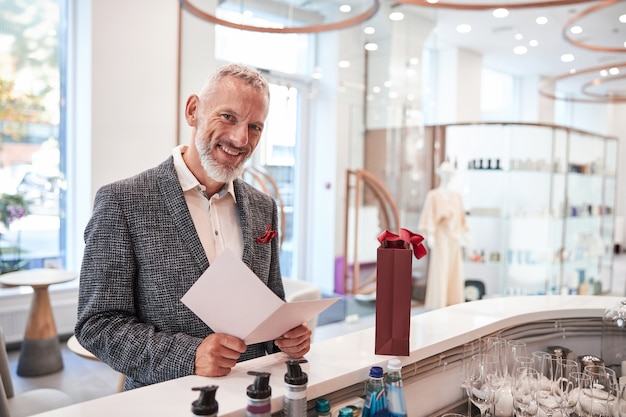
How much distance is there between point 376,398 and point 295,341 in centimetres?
27

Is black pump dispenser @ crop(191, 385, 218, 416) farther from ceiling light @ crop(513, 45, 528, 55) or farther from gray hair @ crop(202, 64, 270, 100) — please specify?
ceiling light @ crop(513, 45, 528, 55)

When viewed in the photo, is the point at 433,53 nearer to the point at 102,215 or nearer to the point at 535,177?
the point at 535,177

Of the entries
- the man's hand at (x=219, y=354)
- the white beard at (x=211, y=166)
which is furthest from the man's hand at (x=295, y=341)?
the white beard at (x=211, y=166)

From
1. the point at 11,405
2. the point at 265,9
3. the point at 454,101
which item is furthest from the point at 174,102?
the point at 454,101

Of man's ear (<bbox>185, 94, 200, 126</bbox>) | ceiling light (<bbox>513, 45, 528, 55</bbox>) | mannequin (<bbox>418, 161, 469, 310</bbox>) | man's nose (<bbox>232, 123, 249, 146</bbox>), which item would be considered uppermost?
ceiling light (<bbox>513, 45, 528, 55</bbox>)

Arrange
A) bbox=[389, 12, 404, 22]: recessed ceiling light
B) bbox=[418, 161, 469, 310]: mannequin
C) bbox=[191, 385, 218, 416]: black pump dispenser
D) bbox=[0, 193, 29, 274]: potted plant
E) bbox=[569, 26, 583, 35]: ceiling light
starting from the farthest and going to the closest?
1. bbox=[569, 26, 583, 35]: ceiling light
2. bbox=[389, 12, 404, 22]: recessed ceiling light
3. bbox=[418, 161, 469, 310]: mannequin
4. bbox=[0, 193, 29, 274]: potted plant
5. bbox=[191, 385, 218, 416]: black pump dispenser

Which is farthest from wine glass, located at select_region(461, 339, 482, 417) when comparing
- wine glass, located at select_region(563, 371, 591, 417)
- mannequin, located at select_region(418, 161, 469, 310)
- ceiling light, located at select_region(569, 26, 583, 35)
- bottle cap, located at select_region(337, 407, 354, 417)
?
ceiling light, located at select_region(569, 26, 583, 35)

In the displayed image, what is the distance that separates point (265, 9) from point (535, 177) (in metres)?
4.15

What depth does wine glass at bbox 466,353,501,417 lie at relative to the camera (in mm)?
1451

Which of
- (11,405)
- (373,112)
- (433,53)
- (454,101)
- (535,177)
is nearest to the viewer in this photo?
(11,405)

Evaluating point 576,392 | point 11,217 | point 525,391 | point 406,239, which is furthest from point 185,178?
point 11,217

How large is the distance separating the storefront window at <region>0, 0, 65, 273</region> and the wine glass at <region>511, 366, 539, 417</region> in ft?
16.9

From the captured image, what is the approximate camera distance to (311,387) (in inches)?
49.5

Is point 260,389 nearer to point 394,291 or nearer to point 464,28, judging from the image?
point 394,291
